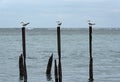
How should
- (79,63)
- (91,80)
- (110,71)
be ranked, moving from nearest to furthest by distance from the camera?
1. (91,80)
2. (110,71)
3. (79,63)

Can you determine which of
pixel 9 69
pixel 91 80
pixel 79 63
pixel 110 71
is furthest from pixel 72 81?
pixel 79 63

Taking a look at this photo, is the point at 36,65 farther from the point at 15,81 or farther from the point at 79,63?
the point at 15,81

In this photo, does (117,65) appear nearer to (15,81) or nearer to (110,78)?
(110,78)

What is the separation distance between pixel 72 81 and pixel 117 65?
1430 centimetres

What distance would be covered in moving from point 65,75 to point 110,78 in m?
4.46

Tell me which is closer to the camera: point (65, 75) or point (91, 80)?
point (91, 80)

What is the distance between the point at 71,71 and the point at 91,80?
26.8 ft

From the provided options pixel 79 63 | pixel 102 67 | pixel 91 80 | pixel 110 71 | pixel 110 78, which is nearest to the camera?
pixel 91 80

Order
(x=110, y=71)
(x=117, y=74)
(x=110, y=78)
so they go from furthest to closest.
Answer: (x=110, y=71), (x=117, y=74), (x=110, y=78)

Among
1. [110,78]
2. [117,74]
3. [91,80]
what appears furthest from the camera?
[117,74]

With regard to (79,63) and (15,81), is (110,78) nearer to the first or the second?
(15,81)

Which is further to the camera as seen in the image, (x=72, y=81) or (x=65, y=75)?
(x=65, y=75)

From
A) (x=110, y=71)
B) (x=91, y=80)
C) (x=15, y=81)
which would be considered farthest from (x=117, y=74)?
(x=15, y=81)

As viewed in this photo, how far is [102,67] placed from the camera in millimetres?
50781
